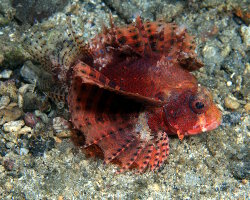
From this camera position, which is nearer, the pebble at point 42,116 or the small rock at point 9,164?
the small rock at point 9,164

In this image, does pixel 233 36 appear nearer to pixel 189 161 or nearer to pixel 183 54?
pixel 183 54

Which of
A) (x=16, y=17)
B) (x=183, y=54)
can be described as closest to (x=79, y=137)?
(x=183, y=54)

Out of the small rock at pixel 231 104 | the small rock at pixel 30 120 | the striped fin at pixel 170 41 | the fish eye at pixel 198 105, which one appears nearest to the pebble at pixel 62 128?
the small rock at pixel 30 120

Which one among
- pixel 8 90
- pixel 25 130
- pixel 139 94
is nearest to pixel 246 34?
pixel 139 94

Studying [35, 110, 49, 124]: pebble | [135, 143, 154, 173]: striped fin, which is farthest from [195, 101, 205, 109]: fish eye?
[35, 110, 49, 124]: pebble

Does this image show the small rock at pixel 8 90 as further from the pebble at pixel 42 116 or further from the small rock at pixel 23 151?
the small rock at pixel 23 151

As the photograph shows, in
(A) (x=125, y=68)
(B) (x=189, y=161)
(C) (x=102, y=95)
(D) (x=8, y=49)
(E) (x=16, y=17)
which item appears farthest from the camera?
(E) (x=16, y=17)
